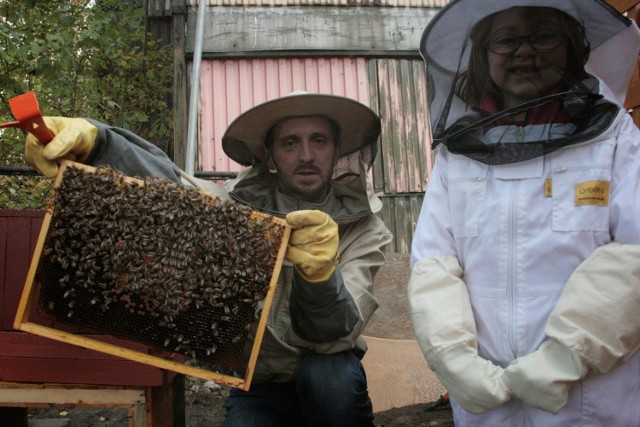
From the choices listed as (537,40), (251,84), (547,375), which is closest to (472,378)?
(547,375)

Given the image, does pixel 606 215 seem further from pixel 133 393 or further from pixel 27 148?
pixel 27 148

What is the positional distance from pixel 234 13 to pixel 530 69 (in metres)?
6.32

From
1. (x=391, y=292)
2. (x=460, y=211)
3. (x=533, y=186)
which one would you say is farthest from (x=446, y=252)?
(x=391, y=292)

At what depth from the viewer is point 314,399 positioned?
2385 millimetres

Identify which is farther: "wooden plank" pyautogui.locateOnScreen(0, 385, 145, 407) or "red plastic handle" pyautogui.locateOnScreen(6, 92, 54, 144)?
"wooden plank" pyautogui.locateOnScreen(0, 385, 145, 407)

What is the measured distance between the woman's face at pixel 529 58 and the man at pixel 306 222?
0.82 metres

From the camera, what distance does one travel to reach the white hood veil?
206cm

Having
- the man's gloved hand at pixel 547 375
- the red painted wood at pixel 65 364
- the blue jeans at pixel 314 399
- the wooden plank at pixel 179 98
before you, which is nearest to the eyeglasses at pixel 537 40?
the man's gloved hand at pixel 547 375

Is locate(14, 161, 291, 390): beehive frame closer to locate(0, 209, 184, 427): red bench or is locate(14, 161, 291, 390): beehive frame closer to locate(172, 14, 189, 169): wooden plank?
locate(0, 209, 184, 427): red bench

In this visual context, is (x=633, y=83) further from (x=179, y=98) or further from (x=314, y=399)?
(x=179, y=98)

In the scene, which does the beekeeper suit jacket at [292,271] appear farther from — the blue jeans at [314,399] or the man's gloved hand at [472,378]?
the man's gloved hand at [472,378]

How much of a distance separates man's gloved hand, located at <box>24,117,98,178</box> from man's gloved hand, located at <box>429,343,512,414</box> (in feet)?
4.79

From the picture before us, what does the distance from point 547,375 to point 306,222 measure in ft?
2.94

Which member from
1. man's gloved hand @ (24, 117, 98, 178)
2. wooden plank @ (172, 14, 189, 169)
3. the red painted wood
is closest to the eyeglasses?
man's gloved hand @ (24, 117, 98, 178)
